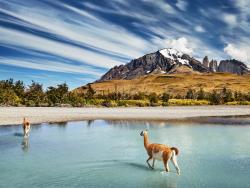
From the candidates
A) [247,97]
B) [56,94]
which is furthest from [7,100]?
[247,97]

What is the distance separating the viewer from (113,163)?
1578cm

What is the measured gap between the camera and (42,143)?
2181cm

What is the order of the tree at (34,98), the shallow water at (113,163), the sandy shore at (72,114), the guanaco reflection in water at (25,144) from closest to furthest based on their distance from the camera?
the shallow water at (113,163) → the guanaco reflection in water at (25,144) → the sandy shore at (72,114) → the tree at (34,98)

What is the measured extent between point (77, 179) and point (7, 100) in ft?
242

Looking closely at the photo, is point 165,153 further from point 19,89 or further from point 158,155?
point 19,89

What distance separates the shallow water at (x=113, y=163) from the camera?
12.4 meters

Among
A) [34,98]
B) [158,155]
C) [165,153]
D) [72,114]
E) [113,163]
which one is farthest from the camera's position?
[34,98]

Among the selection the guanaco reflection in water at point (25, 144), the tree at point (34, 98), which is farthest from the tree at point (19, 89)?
the guanaco reflection in water at point (25, 144)

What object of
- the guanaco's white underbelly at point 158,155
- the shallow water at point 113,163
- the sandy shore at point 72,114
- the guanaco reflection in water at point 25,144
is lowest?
the shallow water at point 113,163

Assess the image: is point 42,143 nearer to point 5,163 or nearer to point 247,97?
point 5,163

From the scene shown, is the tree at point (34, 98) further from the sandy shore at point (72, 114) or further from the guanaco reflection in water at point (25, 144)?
the guanaco reflection in water at point (25, 144)

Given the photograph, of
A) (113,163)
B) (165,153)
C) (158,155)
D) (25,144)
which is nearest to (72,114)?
(25,144)

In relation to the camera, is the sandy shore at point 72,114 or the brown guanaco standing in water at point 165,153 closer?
the brown guanaco standing in water at point 165,153

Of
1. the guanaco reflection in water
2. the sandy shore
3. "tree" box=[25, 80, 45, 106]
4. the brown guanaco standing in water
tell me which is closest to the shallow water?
the guanaco reflection in water
